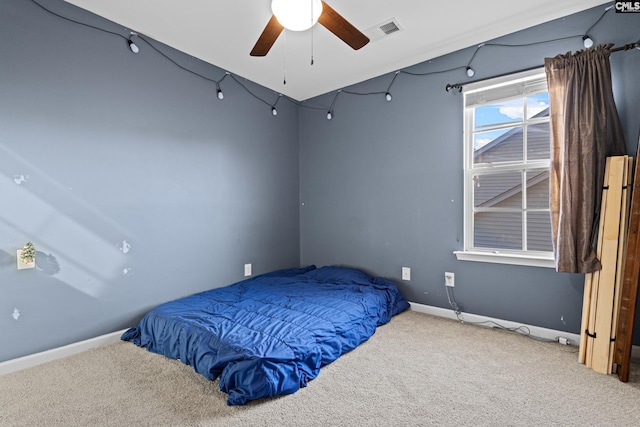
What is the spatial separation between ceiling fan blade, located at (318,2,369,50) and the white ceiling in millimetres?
533

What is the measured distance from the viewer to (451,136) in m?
2.71

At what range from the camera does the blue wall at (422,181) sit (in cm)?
220

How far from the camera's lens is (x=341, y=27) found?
168 cm

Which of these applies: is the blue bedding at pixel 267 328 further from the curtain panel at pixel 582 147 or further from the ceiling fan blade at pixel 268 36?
the ceiling fan blade at pixel 268 36

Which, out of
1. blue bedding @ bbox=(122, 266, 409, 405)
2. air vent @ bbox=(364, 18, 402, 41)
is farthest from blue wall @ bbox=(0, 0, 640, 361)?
air vent @ bbox=(364, 18, 402, 41)

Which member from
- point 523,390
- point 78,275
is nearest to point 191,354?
point 78,275

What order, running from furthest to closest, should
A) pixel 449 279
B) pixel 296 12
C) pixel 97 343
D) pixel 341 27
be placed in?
pixel 449 279 < pixel 97 343 < pixel 341 27 < pixel 296 12

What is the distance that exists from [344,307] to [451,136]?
1.76m

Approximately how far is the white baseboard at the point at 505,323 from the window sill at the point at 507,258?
485 mm

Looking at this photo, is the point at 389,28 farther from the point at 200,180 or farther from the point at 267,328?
the point at 267,328

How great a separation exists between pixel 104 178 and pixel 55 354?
1.23m

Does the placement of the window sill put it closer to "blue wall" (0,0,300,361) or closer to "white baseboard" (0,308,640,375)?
"white baseboard" (0,308,640,375)

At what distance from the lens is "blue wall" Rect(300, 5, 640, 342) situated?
220 centimetres

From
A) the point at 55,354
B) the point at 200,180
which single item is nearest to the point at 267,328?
the point at 55,354
